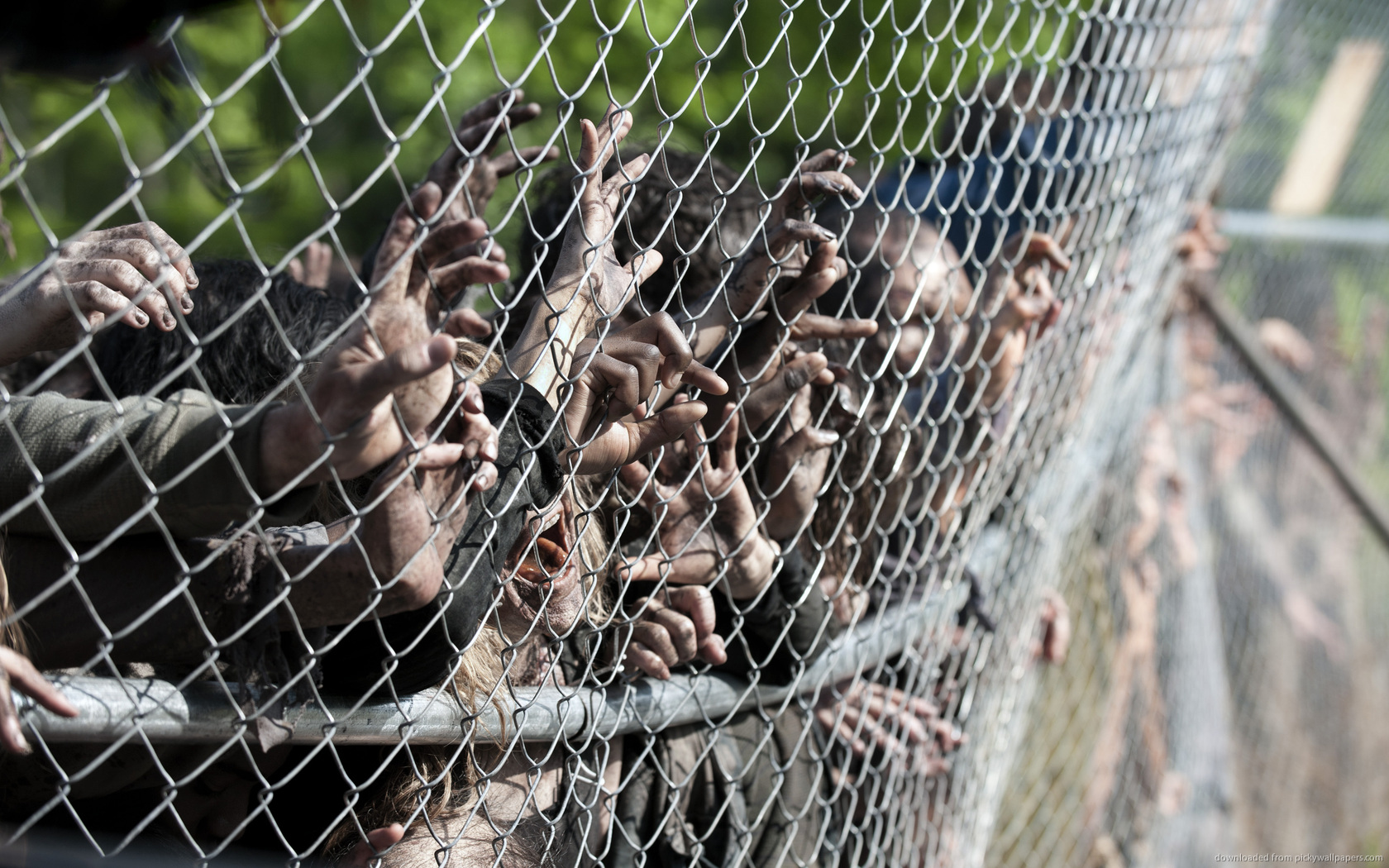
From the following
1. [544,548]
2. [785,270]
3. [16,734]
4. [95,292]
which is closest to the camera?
[16,734]

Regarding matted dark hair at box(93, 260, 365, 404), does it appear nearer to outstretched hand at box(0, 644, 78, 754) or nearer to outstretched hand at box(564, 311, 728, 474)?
outstretched hand at box(564, 311, 728, 474)

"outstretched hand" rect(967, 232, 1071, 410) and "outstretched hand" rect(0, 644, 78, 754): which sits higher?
"outstretched hand" rect(967, 232, 1071, 410)

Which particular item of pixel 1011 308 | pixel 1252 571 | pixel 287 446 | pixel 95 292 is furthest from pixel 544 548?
pixel 1252 571

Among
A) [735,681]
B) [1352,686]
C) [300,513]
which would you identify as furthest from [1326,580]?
[300,513]

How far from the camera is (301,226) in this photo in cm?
820

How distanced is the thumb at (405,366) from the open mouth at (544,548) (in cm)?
41

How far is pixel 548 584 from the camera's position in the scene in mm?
1474

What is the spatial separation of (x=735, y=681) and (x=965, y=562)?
2.62 ft

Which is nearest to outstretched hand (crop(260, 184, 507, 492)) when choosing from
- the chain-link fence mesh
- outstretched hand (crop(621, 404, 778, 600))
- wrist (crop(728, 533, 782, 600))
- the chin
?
the chin

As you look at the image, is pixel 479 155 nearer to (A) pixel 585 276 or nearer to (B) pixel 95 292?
(A) pixel 585 276

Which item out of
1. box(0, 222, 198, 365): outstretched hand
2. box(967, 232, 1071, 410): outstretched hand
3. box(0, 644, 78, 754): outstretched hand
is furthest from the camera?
box(967, 232, 1071, 410): outstretched hand

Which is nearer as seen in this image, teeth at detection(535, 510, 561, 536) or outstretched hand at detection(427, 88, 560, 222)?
outstretched hand at detection(427, 88, 560, 222)

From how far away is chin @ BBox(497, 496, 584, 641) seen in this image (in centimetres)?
150

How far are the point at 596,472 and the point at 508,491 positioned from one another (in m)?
0.17
